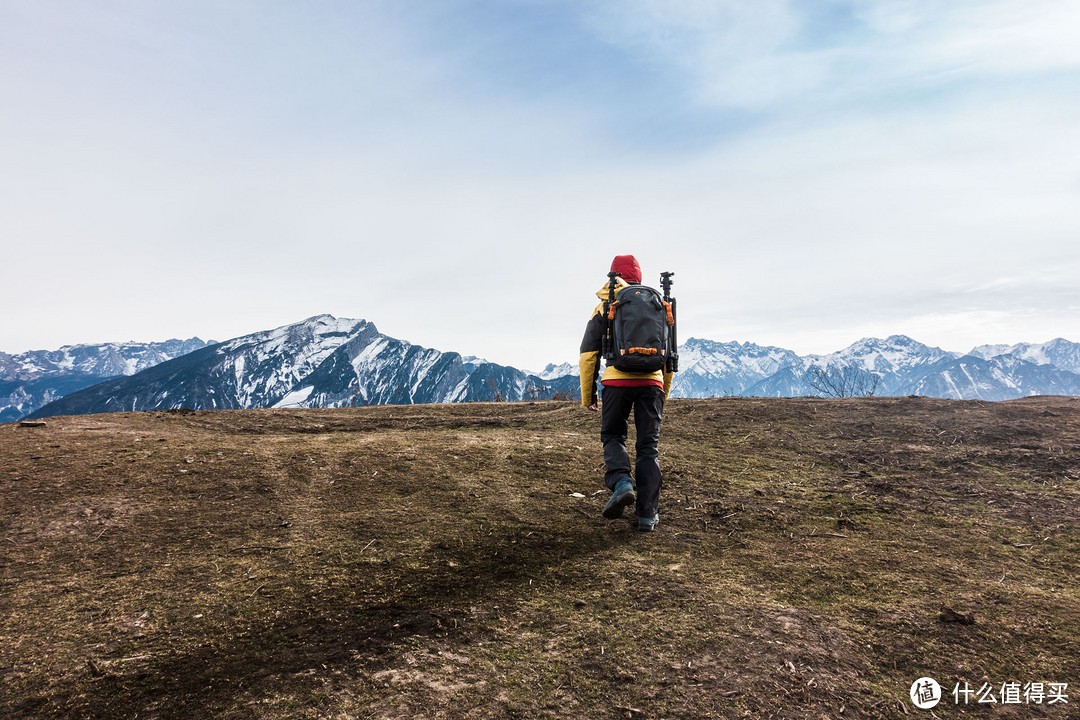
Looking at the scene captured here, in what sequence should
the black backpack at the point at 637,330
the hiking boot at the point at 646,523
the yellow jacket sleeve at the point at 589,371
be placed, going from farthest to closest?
the yellow jacket sleeve at the point at 589,371 → the black backpack at the point at 637,330 → the hiking boot at the point at 646,523

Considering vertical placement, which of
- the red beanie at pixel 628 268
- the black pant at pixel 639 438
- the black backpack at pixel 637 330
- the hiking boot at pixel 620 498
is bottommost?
the hiking boot at pixel 620 498

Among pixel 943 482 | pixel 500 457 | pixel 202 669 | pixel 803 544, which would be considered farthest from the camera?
pixel 500 457

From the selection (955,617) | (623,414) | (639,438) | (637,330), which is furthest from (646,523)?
(955,617)

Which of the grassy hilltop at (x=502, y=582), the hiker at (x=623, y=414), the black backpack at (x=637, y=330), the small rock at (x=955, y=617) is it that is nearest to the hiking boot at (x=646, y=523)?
the hiker at (x=623, y=414)

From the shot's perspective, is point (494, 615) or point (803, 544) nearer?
point (494, 615)

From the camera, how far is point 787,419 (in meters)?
13.2

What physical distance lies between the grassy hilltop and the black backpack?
2.26 meters

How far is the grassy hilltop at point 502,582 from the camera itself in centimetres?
330

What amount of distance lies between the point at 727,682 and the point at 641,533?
301 cm

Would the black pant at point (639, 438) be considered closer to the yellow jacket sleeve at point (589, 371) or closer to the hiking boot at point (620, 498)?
the hiking boot at point (620, 498)

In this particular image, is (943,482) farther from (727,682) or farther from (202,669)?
(202,669)

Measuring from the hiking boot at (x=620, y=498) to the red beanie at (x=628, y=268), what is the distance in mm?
3046

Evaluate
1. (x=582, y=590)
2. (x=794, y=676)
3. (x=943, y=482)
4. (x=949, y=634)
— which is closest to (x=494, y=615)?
(x=582, y=590)

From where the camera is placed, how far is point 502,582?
16.2ft
